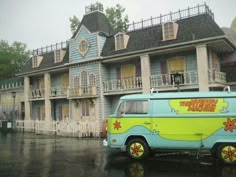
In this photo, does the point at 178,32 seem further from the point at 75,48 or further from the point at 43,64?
the point at 43,64

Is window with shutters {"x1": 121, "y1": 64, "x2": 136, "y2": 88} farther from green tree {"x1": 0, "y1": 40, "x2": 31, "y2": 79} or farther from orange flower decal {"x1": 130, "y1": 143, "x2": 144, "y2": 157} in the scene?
green tree {"x1": 0, "y1": 40, "x2": 31, "y2": 79}

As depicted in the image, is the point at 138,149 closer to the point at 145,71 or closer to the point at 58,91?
the point at 145,71

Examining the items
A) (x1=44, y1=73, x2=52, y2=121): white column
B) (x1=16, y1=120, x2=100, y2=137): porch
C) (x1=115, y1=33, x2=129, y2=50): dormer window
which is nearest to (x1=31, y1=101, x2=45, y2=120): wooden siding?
(x1=44, y1=73, x2=52, y2=121): white column

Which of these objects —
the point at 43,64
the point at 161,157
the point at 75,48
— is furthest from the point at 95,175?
the point at 43,64

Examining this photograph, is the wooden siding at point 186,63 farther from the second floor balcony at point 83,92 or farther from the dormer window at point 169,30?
the second floor balcony at point 83,92

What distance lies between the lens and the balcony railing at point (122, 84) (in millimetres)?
22344

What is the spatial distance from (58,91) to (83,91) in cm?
527

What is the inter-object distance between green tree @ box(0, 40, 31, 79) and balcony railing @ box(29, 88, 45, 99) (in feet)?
65.1

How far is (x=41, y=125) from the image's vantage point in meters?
25.2

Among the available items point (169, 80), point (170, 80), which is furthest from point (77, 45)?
point (170, 80)

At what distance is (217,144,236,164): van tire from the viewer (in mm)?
9959

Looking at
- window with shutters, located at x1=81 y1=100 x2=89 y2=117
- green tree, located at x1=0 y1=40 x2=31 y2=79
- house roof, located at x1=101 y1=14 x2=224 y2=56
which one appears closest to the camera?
house roof, located at x1=101 y1=14 x2=224 y2=56

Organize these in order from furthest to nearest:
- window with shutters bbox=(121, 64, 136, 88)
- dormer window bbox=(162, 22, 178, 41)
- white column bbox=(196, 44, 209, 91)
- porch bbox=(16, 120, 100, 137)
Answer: window with shutters bbox=(121, 64, 136, 88) < porch bbox=(16, 120, 100, 137) < dormer window bbox=(162, 22, 178, 41) < white column bbox=(196, 44, 209, 91)

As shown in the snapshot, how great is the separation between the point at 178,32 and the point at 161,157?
1186cm
